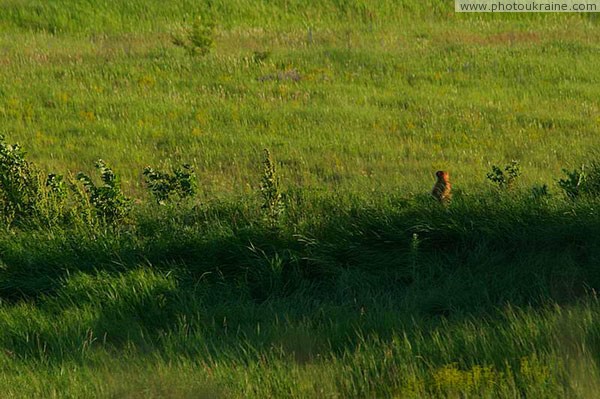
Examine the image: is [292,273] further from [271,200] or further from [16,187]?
[16,187]

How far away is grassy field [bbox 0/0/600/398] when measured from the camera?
4.61 m

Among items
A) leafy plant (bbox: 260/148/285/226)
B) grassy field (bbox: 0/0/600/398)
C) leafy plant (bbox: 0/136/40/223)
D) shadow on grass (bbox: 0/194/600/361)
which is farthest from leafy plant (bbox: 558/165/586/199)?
leafy plant (bbox: 0/136/40/223)

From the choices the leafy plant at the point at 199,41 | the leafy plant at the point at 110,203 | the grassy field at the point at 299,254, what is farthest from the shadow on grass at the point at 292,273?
the leafy plant at the point at 199,41

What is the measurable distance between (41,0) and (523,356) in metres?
28.1

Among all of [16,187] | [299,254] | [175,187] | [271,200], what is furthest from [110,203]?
[299,254]

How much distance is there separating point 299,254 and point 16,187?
112 inches

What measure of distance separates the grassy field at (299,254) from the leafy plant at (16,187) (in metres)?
0.02

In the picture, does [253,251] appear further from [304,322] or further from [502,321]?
[502,321]

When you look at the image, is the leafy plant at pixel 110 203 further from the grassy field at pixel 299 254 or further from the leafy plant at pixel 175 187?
the leafy plant at pixel 175 187

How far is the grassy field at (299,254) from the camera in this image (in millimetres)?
4609

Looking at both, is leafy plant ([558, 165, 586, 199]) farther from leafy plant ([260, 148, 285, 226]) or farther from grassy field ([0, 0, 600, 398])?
leafy plant ([260, 148, 285, 226])

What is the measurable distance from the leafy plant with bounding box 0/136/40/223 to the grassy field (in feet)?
0.05

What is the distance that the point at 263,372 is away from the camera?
182 inches

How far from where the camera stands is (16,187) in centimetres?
816
